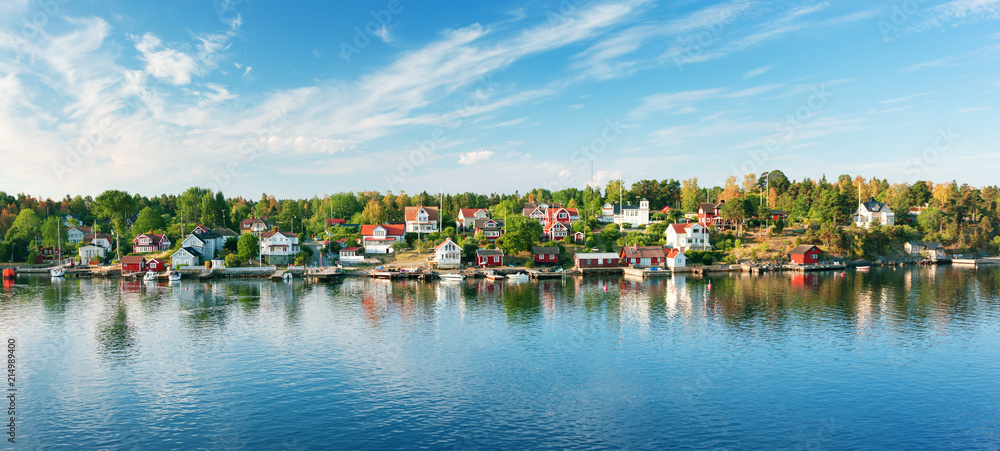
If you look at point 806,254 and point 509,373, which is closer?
point 509,373

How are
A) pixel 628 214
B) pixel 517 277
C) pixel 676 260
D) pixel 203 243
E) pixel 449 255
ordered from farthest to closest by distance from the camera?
pixel 628 214 → pixel 203 243 → pixel 676 260 → pixel 449 255 → pixel 517 277

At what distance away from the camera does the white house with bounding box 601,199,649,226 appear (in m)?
121

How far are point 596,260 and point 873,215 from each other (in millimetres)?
69089

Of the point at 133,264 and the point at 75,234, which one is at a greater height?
the point at 75,234

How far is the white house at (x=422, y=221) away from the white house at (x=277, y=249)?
23.3 meters

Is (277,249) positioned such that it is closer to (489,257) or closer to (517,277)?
(489,257)

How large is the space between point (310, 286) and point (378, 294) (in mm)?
13749

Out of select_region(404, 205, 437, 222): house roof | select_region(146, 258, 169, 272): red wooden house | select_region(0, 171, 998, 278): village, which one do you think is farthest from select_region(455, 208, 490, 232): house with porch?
select_region(146, 258, 169, 272): red wooden house

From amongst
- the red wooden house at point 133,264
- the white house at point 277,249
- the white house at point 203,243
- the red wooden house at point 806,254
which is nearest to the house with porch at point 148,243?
the white house at point 203,243

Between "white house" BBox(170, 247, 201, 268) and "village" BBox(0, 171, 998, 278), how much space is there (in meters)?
0.16

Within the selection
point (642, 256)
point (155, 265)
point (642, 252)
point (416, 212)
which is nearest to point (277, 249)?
point (155, 265)

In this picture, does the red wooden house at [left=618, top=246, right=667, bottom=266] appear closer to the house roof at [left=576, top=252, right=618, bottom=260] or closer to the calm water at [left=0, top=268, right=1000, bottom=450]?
the house roof at [left=576, top=252, right=618, bottom=260]

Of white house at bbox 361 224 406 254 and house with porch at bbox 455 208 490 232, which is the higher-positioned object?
house with porch at bbox 455 208 490 232

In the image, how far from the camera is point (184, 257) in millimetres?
86938
